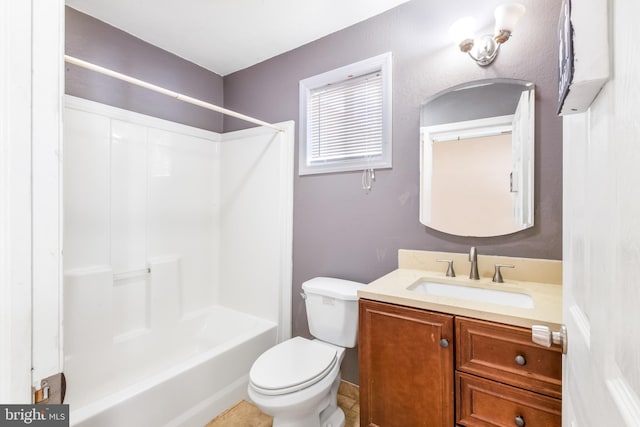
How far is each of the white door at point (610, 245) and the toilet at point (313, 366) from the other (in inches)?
41.2

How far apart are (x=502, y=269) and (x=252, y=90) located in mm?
2213

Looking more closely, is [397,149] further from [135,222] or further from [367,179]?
[135,222]

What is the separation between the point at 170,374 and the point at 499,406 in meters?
1.53

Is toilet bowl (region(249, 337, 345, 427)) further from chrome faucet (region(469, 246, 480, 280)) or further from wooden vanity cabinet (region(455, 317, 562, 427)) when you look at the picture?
chrome faucet (region(469, 246, 480, 280))

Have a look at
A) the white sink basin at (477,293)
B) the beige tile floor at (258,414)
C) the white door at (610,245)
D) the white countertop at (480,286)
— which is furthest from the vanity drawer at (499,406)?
the beige tile floor at (258,414)

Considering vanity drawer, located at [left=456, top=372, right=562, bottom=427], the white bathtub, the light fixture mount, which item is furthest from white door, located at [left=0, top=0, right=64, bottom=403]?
the light fixture mount

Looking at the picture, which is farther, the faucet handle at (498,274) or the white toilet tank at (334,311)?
the white toilet tank at (334,311)

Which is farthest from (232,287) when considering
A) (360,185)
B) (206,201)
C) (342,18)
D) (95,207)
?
(342,18)

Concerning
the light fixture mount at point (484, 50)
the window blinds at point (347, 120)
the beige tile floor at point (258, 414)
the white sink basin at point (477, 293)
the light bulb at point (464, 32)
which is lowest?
the beige tile floor at point (258, 414)

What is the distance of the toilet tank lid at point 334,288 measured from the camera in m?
1.64

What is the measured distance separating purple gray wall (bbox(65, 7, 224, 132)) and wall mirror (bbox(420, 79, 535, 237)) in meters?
1.86

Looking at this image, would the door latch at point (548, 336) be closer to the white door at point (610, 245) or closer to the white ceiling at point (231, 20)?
the white door at point (610, 245)

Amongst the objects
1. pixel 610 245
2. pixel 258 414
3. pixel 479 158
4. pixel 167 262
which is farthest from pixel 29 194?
pixel 167 262

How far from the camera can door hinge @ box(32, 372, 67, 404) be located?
485mm
